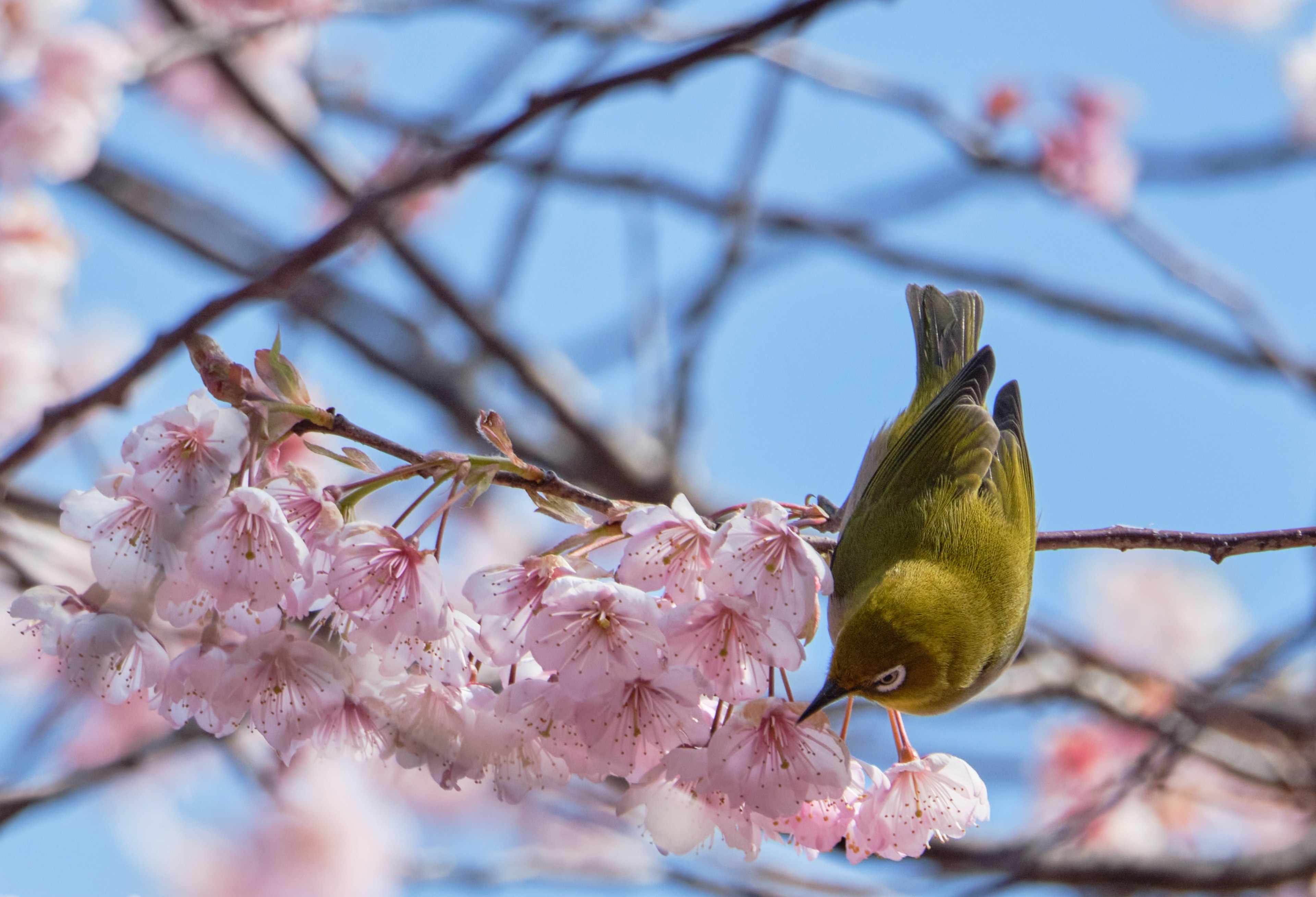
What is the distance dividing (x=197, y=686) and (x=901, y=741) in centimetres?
124

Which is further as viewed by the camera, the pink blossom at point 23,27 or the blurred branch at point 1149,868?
the pink blossom at point 23,27

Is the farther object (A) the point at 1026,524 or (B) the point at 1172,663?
(B) the point at 1172,663

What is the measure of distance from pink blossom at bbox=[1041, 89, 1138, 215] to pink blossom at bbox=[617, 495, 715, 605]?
5.56 meters

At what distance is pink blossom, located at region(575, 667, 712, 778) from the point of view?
1.75 m

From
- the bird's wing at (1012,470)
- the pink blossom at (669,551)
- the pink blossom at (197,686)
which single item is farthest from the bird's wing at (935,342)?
the pink blossom at (197,686)

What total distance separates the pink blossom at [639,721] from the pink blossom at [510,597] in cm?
16

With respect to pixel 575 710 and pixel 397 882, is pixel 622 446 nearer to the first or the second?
pixel 397 882

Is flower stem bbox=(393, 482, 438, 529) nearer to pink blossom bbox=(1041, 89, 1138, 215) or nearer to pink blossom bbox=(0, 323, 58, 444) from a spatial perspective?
pink blossom bbox=(0, 323, 58, 444)

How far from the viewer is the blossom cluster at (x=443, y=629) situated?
1.72 meters

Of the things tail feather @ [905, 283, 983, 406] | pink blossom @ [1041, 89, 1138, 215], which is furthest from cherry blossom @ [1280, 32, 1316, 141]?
tail feather @ [905, 283, 983, 406]

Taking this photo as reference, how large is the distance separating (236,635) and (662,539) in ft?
3.85

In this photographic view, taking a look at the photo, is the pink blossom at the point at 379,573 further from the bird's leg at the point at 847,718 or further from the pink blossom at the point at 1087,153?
the pink blossom at the point at 1087,153

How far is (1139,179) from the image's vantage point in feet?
22.5

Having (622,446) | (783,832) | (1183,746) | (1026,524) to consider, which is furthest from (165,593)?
(622,446)
